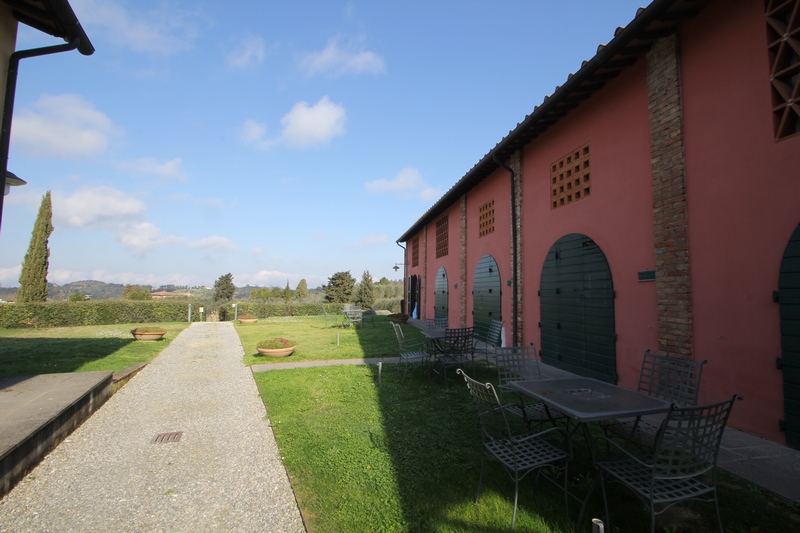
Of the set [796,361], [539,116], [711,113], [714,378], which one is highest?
[539,116]

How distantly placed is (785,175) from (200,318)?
83.5 feet

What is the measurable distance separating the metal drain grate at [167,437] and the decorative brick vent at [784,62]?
679cm

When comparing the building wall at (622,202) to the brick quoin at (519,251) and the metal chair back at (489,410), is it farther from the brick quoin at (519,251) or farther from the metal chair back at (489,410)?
the metal chair back at (489,410)

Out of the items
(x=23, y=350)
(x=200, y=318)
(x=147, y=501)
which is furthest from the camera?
(x=200, y=318)

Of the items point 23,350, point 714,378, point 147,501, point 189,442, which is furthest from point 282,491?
point 23,350

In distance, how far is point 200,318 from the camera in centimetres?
2269

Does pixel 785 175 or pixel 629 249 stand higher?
pixel 785 175

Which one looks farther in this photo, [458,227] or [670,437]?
[458,227]

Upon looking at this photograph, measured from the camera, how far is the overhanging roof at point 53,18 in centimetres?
404

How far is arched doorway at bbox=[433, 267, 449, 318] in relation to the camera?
46.8 feet

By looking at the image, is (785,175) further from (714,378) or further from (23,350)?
(23,350)

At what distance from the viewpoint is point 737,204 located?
3.82 m

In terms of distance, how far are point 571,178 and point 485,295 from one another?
14.3 ft

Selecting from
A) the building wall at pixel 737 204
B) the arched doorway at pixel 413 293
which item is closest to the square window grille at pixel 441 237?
the arched doorway at pixel 413 293
